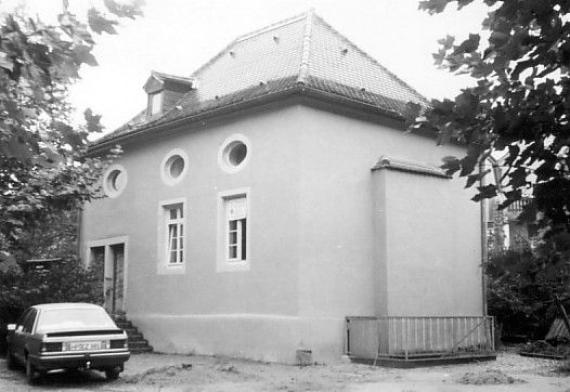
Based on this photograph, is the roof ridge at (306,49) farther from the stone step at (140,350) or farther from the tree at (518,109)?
the tree at (518,109)

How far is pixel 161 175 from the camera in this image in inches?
833

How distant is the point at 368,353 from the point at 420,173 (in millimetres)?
5101

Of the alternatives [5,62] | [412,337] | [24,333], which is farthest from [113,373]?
[5,62]

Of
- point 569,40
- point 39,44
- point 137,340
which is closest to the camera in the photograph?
point 39,44

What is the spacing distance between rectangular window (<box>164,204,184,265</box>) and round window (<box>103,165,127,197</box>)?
7.73ft

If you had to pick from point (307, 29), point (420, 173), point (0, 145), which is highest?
point (307, 29)

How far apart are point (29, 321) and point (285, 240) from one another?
6.04 metres

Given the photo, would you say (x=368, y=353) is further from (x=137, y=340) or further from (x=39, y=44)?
(x=39, y=44)

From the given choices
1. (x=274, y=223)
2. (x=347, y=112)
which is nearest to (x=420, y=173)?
(x=347, y=112)

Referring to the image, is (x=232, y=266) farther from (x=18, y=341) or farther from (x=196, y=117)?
(x=18, y=341)

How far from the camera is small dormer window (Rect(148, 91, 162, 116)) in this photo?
22.6 meters

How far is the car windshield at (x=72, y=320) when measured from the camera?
1305 centimetres

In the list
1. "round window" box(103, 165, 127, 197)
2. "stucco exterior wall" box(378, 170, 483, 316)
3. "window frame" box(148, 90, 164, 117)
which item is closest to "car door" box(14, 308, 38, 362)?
"stucco exterior wall" box(378, 170, 483, 316)

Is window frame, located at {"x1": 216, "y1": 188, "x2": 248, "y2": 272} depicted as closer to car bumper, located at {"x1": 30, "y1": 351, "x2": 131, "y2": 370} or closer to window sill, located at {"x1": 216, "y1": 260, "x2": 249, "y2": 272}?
window sill, located at {"x1": 216, "y1": 260, "x2": 249, "y2": 272}
